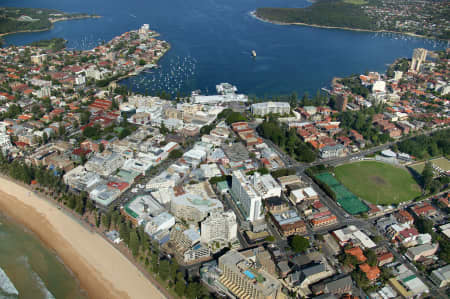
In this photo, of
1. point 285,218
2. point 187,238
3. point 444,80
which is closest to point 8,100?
point 187,238

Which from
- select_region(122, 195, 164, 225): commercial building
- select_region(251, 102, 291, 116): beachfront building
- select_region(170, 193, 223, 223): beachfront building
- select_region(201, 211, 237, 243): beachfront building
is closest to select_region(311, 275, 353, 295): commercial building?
select_region(201, 211, 237, 243): beachfront building

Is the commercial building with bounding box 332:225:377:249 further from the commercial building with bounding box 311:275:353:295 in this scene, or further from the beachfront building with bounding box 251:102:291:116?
the beachfront building with bounding box 251:102:291:116

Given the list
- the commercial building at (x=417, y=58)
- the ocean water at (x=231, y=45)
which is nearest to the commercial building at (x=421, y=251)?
the ocean water at (x=231, y=45)

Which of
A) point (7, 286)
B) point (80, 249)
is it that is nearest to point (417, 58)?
point (80, 249)

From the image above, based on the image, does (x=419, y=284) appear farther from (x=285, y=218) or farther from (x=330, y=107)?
(x=330, y=107)

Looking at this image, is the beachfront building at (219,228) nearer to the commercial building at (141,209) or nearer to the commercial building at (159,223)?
the commercial building at (159,223)
